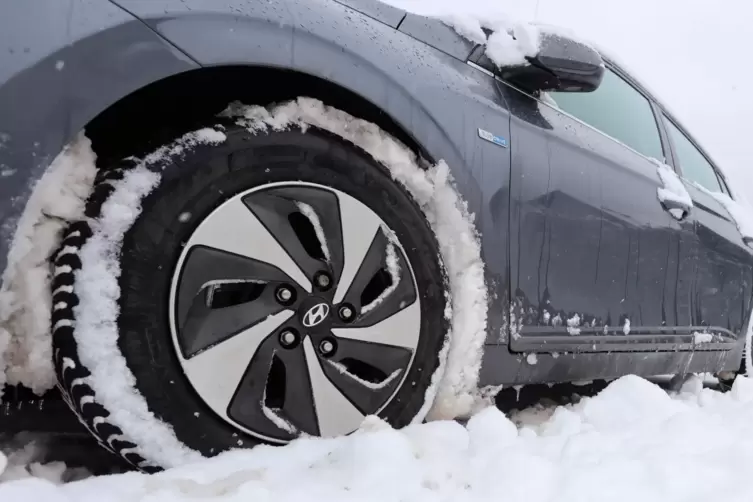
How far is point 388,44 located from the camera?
1.44 m

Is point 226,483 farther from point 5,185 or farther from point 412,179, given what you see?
point 412,179

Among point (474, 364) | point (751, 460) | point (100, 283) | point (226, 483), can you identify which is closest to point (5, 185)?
point (100, 283)

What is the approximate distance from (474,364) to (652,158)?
5.03 feet

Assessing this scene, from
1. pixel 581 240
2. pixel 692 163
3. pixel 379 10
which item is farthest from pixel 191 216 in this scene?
pixel 692 163

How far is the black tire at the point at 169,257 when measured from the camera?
106 centimetres

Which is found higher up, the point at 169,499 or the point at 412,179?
the point at 412,179

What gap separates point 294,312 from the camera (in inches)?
47.8

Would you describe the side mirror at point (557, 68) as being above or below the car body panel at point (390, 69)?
above

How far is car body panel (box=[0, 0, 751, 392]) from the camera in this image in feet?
Result: 3.12

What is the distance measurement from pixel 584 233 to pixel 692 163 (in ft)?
5.60

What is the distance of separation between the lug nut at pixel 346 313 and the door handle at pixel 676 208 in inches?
62.6

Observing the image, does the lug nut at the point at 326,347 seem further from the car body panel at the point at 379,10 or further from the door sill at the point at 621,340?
the car body panel at the point at 379,10

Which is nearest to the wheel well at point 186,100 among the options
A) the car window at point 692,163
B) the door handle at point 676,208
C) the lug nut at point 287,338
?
the lug nut at point 287,338

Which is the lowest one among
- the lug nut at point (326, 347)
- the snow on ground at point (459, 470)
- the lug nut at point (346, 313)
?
the snow on ground at point (459, 470)
